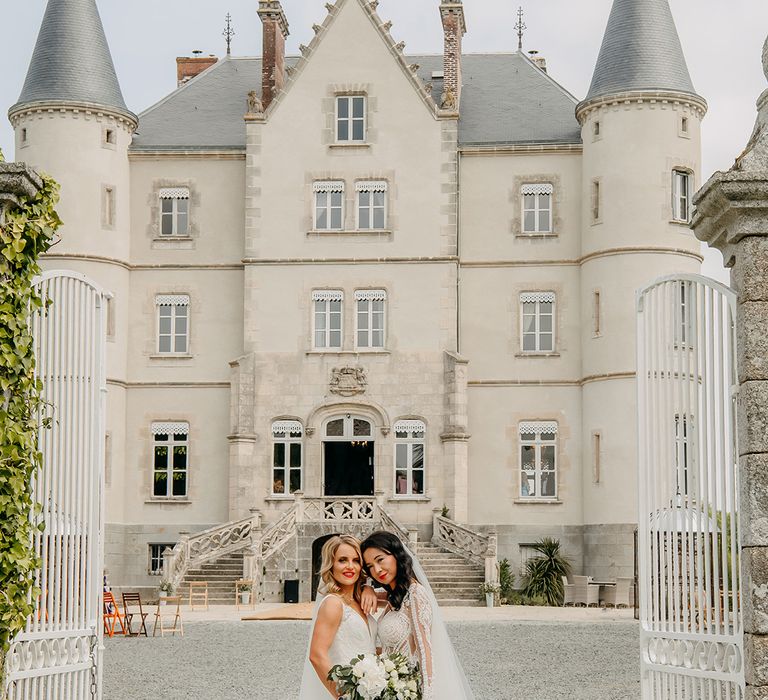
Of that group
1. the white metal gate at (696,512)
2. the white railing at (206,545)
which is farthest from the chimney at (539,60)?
the white metal gate at (696,512)

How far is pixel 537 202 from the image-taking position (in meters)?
35.5

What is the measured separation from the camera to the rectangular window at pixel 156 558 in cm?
3466

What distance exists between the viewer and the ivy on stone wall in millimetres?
8055

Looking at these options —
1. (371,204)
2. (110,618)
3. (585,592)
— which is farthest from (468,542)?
(110,618)

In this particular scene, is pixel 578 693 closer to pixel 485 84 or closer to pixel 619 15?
pixel 619 15

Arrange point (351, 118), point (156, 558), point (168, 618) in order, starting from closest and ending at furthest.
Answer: point (168, 618) → point (156, 558) → point (351, 118)

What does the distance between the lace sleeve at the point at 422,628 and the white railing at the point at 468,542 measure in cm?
2238

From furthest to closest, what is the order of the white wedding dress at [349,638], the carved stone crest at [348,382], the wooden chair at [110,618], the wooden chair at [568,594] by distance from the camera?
the carved stone crest at [348,382] → the wooden chair at [568,594] → the wooden chair at [110,618] → the white wedding dress at [349,638]

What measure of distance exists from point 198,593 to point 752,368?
74.9 feet

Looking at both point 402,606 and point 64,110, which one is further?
point 64,110

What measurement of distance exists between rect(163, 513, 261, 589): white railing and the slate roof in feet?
32.4

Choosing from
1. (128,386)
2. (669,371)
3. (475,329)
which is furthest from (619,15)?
(669,371)

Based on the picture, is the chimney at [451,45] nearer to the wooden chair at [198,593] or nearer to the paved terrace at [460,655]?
the wooden chair at [198,593]

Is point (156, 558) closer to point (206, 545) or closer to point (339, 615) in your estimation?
point (206, 545)
